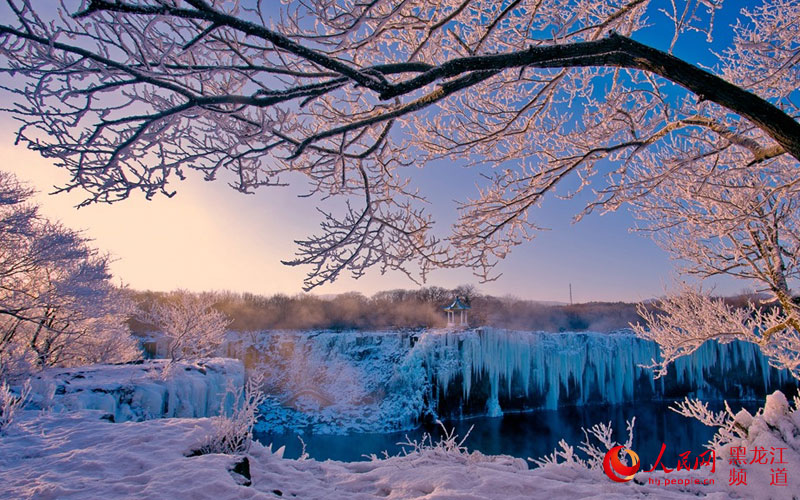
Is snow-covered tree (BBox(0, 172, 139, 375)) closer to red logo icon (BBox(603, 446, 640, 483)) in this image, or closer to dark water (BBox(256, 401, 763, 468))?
dark water (BBox(256, 401, 763, 468))

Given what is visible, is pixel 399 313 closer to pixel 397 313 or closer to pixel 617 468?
pixel 397 313

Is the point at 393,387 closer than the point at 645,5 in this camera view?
No

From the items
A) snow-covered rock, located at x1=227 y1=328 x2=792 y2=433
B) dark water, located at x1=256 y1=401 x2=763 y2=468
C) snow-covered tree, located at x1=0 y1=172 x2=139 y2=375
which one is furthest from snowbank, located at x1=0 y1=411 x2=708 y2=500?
snow-covered rock, located at x1=227 y1=328 x2=792 y2=433

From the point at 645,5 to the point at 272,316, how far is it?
28549mm

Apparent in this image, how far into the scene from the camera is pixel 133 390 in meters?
7.99

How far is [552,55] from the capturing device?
209cm

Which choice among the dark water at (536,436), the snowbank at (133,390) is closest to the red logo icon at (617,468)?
the snowbank at (133,390)

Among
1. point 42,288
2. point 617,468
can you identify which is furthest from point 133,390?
point 617,468

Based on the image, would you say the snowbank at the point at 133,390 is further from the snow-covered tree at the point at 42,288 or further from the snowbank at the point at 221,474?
the snowbank at the point at 221,474

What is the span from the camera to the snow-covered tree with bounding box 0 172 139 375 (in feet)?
28.1

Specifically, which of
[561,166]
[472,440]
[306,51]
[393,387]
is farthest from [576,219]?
[393,387]

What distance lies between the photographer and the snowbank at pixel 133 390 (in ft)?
23.5

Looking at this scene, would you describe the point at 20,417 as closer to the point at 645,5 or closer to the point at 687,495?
the point at 687,495

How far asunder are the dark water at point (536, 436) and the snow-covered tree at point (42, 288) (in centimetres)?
741
